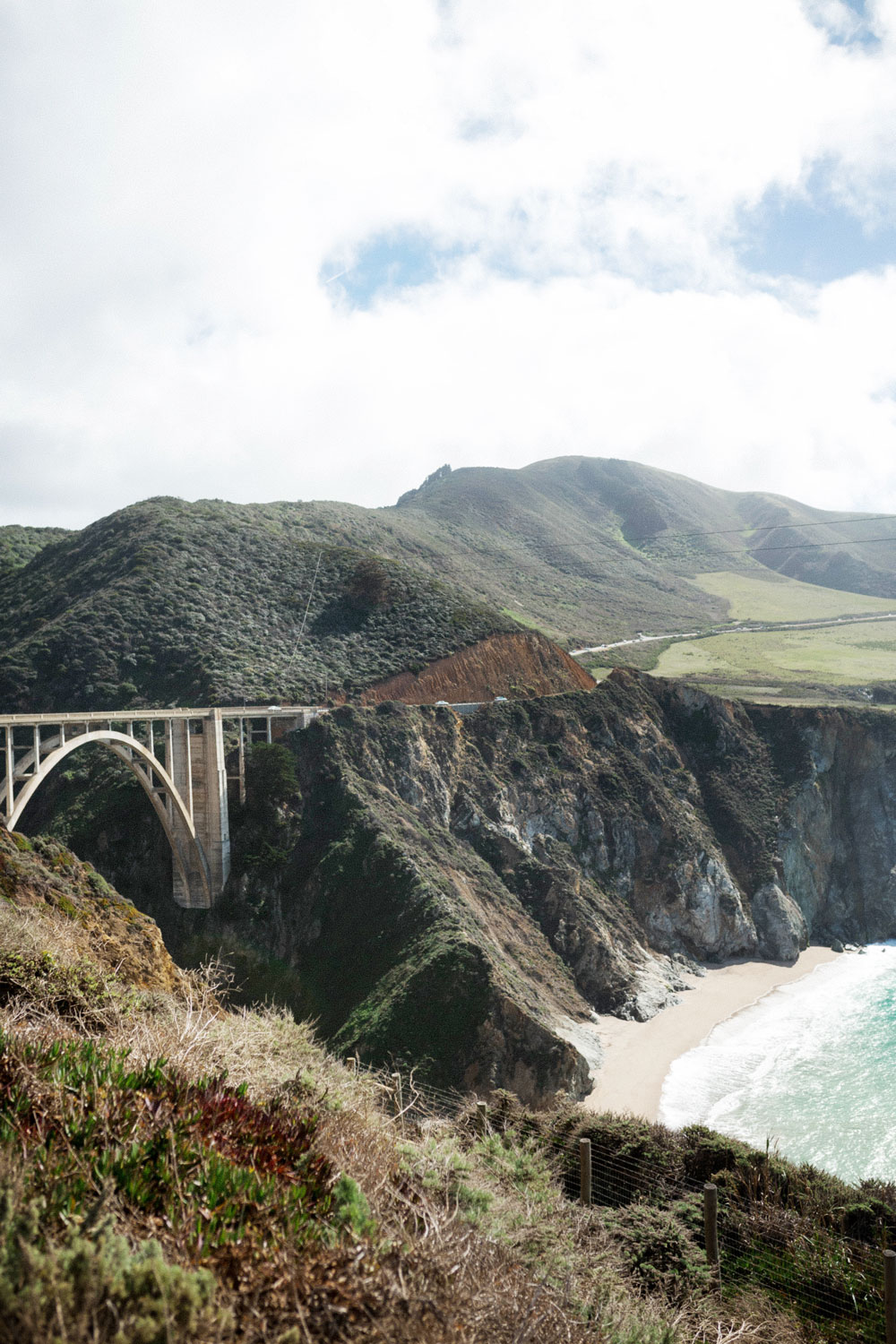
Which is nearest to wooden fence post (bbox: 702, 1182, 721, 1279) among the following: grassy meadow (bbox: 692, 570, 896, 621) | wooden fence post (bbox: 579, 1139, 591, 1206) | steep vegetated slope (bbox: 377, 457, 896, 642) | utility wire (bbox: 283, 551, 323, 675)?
wooden fence post (bbox: 579, 1139, 591, 1206)

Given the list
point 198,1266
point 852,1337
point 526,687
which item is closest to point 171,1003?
point 198,1266

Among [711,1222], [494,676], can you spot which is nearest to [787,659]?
[494,676]

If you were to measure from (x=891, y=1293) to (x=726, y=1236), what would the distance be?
15.0ft

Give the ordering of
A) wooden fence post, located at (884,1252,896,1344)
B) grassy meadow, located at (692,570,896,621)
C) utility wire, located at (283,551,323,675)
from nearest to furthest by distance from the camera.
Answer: wooden fence post, located at (884,1252,896,1344) < utility wire, located at (283,551,323,675) < grassy meadow, located at (692,570,896,621)

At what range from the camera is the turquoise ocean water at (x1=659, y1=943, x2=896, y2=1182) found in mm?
27516

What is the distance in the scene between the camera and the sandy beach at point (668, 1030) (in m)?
28.7

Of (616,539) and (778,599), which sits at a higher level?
(616,539)

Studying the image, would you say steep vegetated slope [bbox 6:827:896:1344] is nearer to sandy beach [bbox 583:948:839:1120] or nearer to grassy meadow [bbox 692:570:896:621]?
sandy beach [bbox 583:948:839:1120]

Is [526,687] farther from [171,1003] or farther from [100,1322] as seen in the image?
[100,1322]

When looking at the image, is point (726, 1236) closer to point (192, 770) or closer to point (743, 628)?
point (192, 770)

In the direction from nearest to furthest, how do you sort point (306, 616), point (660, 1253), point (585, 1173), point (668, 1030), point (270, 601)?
1. point (660, 1253)
2. point (585, 1173)
3. point (668, 1030)
4. point (306, 616)
5. point (270, 601)

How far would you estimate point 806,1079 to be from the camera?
32.4m

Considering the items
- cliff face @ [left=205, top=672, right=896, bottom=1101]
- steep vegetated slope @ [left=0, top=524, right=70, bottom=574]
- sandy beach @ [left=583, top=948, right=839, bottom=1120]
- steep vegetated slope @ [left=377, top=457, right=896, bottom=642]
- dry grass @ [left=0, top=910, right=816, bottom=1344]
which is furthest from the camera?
steep vegetated slope @ [left=377, top=457, right=896, bottom=642]

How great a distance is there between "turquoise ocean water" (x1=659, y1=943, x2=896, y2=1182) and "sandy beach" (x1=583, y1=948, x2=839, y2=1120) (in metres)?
0.55
